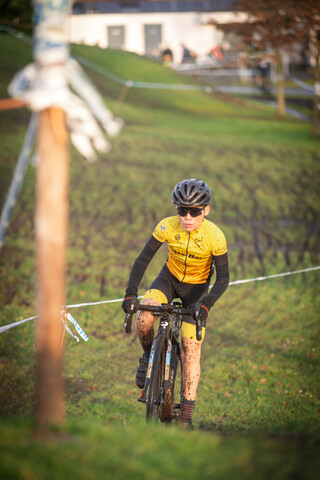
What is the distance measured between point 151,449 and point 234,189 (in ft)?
53.1

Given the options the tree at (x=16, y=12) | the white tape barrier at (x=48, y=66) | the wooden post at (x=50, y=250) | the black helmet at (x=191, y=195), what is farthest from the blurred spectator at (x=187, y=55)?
the wooden post at (x=50, y=250)

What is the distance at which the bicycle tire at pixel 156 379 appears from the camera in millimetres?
6375

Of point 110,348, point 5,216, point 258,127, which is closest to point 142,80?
point 258,127

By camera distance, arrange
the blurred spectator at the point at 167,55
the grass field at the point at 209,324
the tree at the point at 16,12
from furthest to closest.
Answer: the blurred spectator at the point at 167,55 → the tree at the point at 16,12 → the grass field at the point at 209,324

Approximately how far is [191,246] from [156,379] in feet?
5.14

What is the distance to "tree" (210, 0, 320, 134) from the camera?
26203mm

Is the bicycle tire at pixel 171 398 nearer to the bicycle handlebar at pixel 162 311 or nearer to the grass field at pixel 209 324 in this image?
the grass field at pixel 209 324

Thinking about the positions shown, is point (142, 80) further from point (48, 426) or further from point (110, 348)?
point (48, 426)

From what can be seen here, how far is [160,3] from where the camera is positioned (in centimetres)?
4412

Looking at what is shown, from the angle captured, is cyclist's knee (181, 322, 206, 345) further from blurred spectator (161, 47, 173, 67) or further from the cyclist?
blurred spectator (161, 47, 173, 67)

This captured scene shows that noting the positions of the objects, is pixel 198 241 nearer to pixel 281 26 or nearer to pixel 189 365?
pixel 189 365

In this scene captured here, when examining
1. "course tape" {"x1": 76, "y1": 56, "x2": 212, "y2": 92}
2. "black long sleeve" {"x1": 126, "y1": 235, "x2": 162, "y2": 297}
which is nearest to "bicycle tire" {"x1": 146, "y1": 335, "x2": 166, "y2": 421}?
"black long sleeve" {"x1": 126, "y1": 235, "x2": 162, "y2": 297}

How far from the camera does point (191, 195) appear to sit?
23.3ft

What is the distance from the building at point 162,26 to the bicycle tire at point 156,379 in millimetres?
37896
